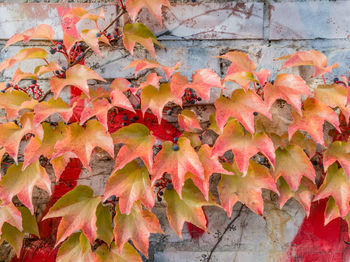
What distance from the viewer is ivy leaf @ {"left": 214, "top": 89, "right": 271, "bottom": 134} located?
35.7 inches

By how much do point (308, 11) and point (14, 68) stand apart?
1.00 meters

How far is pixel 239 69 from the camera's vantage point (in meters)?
0.96

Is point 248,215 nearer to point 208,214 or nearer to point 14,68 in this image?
point 208,214

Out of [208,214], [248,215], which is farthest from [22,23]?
[248,215]

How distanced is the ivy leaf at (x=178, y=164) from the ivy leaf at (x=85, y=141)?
13 centimetres

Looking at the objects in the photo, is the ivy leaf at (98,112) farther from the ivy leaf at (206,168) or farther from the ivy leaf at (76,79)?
the ivy leaf at (206,168)

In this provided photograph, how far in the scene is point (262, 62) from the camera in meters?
1.14

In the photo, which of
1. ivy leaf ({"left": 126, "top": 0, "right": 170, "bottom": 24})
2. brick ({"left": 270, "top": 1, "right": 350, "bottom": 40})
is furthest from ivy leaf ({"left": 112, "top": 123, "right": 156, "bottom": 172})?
brick ({"left": 270, "top": 1, "right": 350, "bottom": 40})

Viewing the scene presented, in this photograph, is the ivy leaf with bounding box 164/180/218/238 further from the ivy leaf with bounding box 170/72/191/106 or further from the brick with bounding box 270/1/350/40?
the brick with bounding box 270/1/350/40

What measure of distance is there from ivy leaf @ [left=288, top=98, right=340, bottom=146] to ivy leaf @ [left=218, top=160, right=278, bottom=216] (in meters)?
0.15

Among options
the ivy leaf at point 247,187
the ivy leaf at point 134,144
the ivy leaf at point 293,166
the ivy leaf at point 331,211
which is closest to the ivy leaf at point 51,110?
the ivy leaf at point 134,144

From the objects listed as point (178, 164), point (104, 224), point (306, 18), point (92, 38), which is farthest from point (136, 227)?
point (306, 18)

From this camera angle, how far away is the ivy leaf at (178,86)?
931 mm

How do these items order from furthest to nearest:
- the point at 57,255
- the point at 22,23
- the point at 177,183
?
1. the point at 22,23
2. the point at 57,255
3. the point at 177,183
